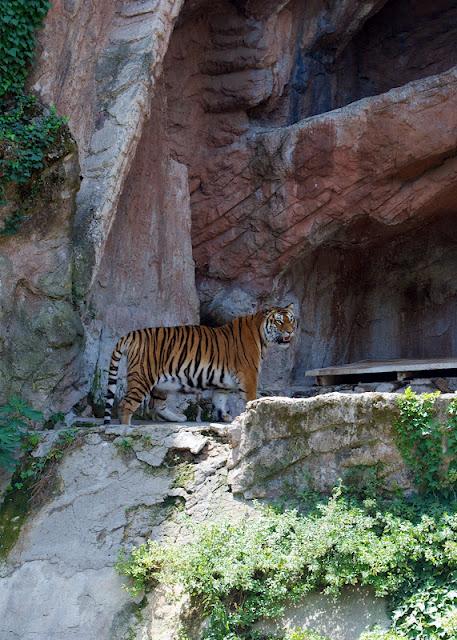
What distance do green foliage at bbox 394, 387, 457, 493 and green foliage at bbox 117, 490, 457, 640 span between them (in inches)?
8.2

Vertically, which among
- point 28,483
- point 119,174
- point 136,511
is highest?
point 119,174

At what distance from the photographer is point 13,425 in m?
7.43

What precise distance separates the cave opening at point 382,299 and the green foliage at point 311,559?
705 cm

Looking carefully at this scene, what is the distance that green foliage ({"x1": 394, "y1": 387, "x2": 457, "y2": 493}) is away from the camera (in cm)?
589

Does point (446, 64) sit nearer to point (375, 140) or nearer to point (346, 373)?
point (375, 140)

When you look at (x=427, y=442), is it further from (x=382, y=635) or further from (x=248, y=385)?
(x=248, y=385)

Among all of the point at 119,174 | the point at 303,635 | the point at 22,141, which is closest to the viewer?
the point at 303,635

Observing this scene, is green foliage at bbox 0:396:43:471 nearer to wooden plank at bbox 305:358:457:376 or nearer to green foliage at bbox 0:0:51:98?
green foliage at bbox 0:0:51:98

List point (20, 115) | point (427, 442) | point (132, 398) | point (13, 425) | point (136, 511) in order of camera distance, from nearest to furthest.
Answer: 1. point (427, 442)
2. point (136, 511)
3. point (13, 425)
4. point (20, 115)
5. point (132, 398)

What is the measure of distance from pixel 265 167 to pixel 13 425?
5.72 m

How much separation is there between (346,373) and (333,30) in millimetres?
5256

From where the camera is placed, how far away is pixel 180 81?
11.8 m

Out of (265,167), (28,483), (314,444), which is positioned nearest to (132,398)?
(28,483)

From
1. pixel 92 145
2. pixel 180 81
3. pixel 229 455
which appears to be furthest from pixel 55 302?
pixel 180 81
